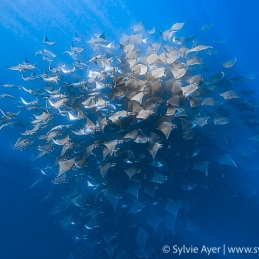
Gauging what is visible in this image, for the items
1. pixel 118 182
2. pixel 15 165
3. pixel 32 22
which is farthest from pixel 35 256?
pixel 32 22

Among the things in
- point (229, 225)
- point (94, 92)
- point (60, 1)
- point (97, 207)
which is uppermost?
point (60, 1)

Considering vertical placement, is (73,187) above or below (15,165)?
below

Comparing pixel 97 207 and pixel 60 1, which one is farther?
pixel 60 1

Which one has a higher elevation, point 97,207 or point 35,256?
point 97,207

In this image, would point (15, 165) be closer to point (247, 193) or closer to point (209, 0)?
point (247, 193)

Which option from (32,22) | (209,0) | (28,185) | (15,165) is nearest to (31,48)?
(32,22)

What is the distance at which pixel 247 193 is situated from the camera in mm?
3889

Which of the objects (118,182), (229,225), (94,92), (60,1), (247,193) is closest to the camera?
(94,92)

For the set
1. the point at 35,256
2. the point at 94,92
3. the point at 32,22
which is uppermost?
the point at 32,22

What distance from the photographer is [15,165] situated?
480 cm

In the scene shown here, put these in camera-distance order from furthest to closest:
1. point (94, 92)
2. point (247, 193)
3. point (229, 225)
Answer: point (229, 225)
point (247, 193)
point (94, 92)

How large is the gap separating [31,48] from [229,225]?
542cm

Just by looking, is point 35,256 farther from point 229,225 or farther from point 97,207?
point 229,225

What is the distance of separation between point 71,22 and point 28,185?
367 centimetres
